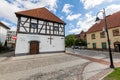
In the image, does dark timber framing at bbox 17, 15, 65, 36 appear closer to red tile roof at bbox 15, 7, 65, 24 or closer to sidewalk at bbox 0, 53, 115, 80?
red tile roof at bbox 15, 7, 65, 24

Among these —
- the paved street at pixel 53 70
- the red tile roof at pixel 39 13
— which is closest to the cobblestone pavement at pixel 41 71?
the paved street at pixel 53 70

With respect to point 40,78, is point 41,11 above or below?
above

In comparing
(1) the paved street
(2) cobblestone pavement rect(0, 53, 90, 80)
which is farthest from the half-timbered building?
(2) cobblestone pavement rect(0, 53, 90, 80)

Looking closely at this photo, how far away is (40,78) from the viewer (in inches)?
227

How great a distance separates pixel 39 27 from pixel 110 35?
17.7 meters

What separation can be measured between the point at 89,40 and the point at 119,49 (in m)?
10.4

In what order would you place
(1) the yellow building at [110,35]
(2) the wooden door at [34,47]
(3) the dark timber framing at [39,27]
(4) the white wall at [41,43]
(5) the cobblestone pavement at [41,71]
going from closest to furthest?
(5) the cobblestone pavement at [41,71], (4) the white wall at [41,43], (3) the dark timber framing at [39,27], (2) the wooden door at [34,47], (1) the yellow building at [110,35]

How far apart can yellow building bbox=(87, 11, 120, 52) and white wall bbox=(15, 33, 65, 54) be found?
9466 millimetres

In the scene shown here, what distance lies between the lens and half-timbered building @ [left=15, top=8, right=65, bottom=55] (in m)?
15.4

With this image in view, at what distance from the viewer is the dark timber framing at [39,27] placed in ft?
51.3

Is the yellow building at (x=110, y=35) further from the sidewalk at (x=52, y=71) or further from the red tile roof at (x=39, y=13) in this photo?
the sidewalk at (x=52, y=71)

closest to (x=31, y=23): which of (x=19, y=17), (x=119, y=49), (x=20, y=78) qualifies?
(x=19, y=17)

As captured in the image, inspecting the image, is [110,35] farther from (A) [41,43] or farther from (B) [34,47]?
(B) [34,47]

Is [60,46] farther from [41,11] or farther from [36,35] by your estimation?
[41,11]
